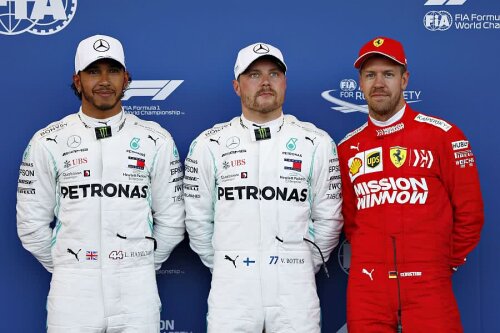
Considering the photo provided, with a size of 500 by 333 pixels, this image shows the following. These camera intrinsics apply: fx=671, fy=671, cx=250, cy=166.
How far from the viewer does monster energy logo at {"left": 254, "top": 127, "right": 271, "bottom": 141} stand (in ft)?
10.5

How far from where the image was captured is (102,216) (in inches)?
122

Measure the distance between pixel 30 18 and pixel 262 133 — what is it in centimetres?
154

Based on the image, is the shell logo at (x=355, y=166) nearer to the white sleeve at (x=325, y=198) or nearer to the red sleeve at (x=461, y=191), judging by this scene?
the white sleeve at (x=325, y=198)

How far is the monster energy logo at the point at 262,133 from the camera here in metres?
3.19

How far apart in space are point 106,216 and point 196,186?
1.47 ft

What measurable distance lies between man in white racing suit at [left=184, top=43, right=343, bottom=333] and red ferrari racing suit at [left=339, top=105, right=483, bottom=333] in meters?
0.20

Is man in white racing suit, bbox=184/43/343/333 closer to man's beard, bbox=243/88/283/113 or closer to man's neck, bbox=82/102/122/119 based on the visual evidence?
man's beard, bbox=243/88/283/113

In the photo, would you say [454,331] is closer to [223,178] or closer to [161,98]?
[223,178]

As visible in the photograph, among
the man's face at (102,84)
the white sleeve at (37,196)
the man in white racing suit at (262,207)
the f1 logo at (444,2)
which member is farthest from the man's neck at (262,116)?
the f1 logo at (444,2)

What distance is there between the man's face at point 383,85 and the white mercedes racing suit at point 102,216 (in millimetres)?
996

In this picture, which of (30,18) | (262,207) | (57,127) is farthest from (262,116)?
(30,18)

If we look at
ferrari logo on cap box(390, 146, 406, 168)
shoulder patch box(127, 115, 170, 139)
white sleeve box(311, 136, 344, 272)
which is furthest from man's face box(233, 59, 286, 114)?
ferrari logo on cap box(390, 146, 406, 168)

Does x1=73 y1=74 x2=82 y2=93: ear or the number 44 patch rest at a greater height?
x1=73 y1=74 x2=82 y2=93: ear

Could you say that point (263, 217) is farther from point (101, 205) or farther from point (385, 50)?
point (385, 50)
